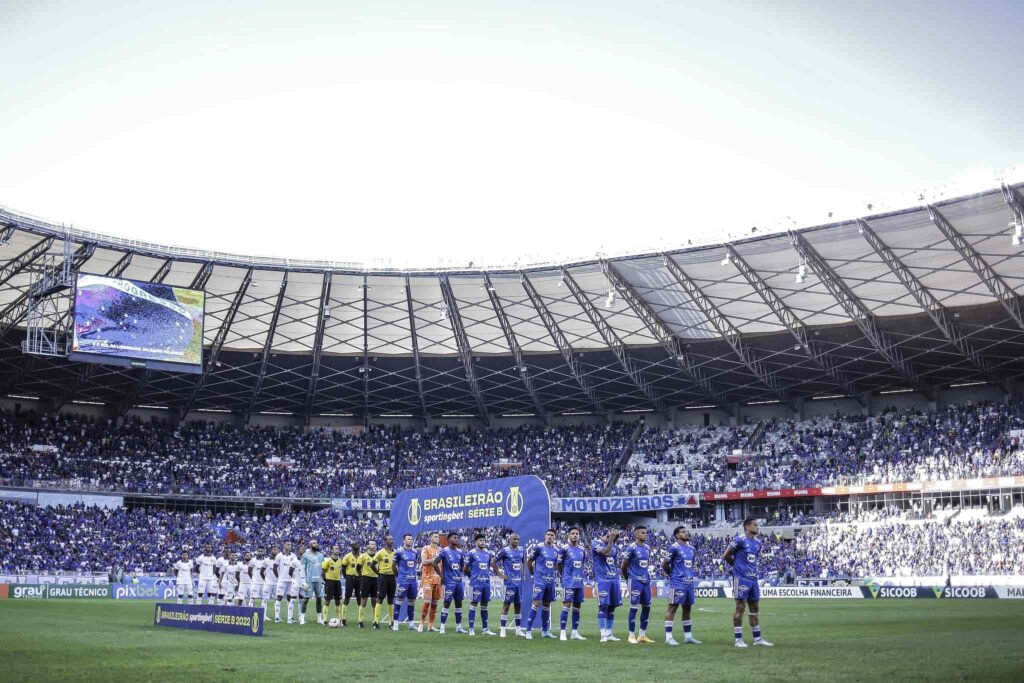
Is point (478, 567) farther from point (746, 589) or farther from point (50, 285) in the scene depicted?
point (50, 285)

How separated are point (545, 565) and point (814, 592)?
34.5 m

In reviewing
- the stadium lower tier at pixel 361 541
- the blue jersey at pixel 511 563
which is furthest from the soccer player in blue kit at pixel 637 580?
the stadium lower tier at pixel 361 541

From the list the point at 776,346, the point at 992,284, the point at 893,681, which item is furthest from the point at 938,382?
the point at 893,681

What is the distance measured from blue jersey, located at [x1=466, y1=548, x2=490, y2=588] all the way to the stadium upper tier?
28013 mm

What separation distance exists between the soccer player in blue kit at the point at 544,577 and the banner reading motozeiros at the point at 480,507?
251 cm

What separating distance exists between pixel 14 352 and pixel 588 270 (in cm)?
3657

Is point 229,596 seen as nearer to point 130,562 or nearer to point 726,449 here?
point 130,562

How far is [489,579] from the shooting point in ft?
73.9

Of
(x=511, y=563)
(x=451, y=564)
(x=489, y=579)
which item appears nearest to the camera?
(x=511, y=563)

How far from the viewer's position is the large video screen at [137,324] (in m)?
51.1

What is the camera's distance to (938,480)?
57.6 meters

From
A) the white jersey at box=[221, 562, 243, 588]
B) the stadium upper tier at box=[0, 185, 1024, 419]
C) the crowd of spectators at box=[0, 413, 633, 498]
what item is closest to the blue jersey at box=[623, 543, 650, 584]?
the white jersey at box=[221, 562, 243, 588]

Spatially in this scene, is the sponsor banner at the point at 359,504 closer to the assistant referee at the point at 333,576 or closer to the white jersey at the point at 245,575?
the white jersey at the point at 245,575

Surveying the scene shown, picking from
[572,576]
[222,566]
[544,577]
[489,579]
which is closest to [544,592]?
[544,577]
